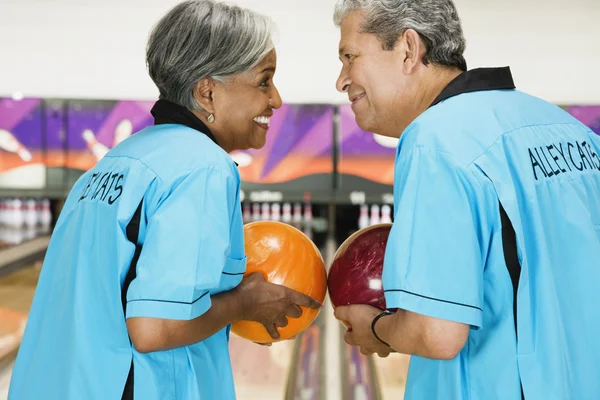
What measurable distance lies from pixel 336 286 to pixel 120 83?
4.09 m

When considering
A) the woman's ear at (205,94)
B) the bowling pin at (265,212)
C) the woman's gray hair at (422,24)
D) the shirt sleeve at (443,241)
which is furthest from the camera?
the bowling pin at (265,212)

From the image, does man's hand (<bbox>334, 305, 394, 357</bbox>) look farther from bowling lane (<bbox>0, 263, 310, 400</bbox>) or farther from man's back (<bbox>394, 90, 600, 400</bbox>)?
bowling lane (<bbox>0, 263, 310, 400</bbox>)

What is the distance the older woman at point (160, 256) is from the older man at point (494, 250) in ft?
1.05

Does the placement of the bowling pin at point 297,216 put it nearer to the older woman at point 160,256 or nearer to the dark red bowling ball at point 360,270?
the dark red bowling ball at point 360,270

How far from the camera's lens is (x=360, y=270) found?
1.63 metres

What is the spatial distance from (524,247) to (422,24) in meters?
0.46

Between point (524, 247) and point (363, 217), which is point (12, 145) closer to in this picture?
point (363, 217)

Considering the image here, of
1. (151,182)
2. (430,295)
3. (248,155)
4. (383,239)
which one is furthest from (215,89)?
(248,155)

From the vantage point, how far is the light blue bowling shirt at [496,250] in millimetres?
1117

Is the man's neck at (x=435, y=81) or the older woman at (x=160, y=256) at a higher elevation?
the man's neck at (x=435, y=81)

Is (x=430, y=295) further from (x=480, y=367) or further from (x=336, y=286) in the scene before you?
(x=336, y=286)

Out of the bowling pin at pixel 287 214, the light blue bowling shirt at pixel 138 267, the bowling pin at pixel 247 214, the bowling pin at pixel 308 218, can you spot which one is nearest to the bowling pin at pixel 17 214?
the bowling pin at pixel 247 214

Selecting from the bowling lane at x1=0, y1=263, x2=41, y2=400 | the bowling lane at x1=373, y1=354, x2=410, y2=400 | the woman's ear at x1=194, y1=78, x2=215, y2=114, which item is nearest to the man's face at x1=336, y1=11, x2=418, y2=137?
the woman's ear at x1=194, y1=78, x2=215, y2=114

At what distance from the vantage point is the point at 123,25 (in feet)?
17.2
